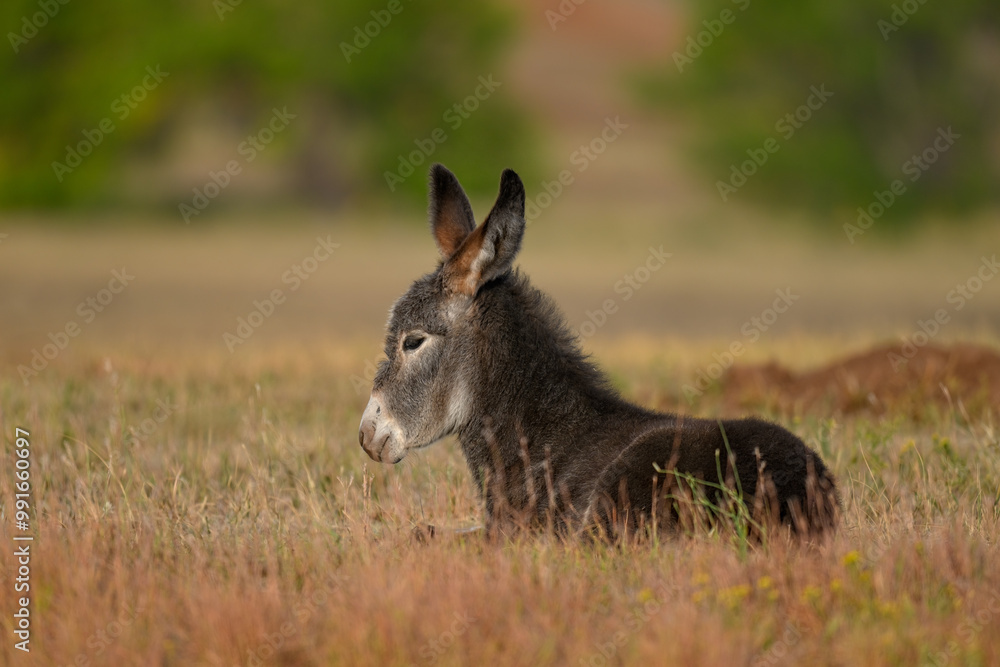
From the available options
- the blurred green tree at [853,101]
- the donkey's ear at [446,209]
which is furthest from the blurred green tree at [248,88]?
the donkey's ear at [446,209]

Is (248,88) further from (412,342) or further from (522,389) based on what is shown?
(522,389)

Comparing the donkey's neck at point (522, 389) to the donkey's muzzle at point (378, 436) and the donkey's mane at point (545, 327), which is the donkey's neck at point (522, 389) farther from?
the donkey's muzzle at point (378, 436)

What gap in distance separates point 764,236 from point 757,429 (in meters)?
36.1

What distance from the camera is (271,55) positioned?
44562 millimetres

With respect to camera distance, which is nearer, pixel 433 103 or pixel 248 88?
pixel 433 103

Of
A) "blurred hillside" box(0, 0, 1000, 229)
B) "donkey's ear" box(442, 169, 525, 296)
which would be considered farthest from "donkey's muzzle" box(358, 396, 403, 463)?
"blurred hillside" box(0, 0, 1000, 229)

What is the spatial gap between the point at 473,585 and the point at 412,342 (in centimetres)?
195

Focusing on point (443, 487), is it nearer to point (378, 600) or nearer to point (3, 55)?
point (378, 600)

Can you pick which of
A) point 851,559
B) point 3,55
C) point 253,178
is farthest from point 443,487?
point 253,178

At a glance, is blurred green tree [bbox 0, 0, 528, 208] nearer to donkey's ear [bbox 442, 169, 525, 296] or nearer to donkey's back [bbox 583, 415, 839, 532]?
donkey's ear [bbox 442, 169, 525, 296]

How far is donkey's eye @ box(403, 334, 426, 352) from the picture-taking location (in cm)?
632

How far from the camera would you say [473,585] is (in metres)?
4.70

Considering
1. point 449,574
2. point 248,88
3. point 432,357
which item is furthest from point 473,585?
point 248,88

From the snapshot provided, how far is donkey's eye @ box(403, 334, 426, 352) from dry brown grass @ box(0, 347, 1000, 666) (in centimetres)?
88
